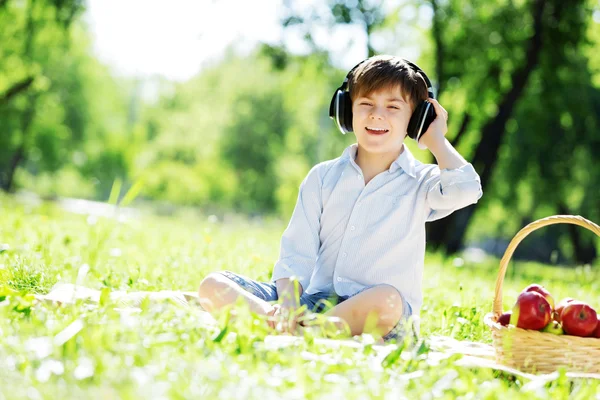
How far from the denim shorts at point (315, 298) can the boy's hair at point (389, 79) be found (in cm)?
105

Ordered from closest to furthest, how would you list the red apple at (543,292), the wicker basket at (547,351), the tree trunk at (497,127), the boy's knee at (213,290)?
the wicker basket at (547,351)
the red apple at (543,292)
the boy's knee at (213,290)
the tree trunk at (497,127)

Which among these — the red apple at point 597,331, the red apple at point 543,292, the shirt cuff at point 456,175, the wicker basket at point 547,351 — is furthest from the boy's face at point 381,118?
the red apple at point 597,331

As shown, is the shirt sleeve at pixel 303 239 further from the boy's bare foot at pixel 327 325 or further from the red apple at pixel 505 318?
the red apple at pixel 505 318

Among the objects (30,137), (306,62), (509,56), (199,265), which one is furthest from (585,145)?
(30,137)

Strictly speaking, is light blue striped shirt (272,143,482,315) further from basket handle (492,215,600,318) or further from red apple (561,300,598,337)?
red apple (561,300,598,337)

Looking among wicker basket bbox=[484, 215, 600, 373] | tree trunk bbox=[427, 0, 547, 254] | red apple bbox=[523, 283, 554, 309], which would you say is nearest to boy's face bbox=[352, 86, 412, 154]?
red apple bbox=[523, 283, 554, 309]

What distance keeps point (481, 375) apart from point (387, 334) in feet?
2.14

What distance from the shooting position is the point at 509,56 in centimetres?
1392

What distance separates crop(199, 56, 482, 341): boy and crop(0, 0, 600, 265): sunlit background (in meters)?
0.91

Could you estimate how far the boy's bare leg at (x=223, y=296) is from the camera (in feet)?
10.7

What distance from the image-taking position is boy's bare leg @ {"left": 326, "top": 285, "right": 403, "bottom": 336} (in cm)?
327

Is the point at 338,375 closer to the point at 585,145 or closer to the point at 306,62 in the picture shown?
the point at 306,62

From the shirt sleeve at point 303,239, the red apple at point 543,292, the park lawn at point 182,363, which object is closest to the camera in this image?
the park lawn at point 182,363

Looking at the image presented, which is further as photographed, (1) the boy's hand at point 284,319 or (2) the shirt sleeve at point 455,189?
(2) the shirt sleeve at point 455,189
